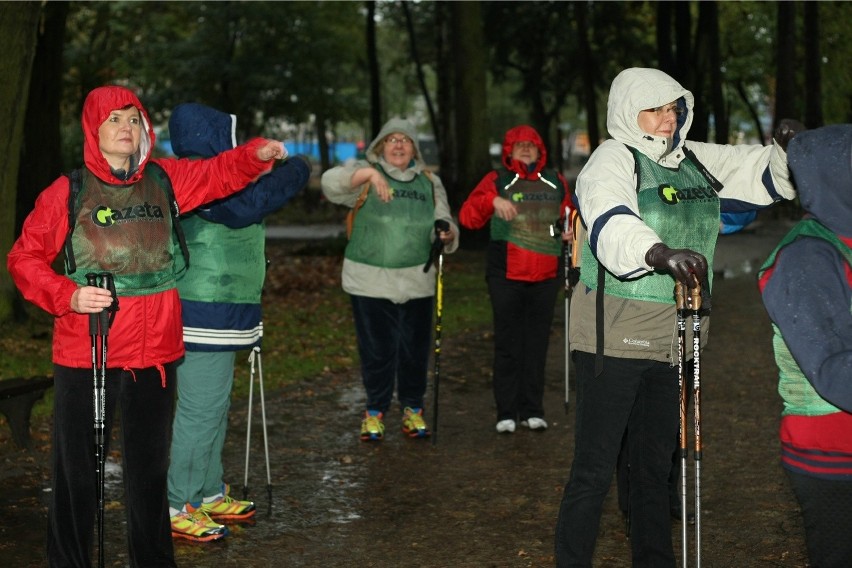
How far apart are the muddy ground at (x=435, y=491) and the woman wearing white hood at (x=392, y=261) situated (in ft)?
1.67

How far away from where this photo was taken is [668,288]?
5180 mm

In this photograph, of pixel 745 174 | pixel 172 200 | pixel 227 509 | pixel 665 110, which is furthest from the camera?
pixel 227 509

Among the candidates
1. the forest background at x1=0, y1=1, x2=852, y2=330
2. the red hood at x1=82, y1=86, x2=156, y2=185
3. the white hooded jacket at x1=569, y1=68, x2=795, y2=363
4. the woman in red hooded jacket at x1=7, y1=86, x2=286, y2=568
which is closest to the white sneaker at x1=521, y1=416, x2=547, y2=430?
the white hooded jacket at x1=569, y1=68, x2=795, y2=363

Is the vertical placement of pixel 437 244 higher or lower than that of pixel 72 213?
lower

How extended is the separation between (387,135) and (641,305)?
12.8 ft

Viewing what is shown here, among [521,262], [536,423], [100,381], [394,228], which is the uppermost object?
[394,228]

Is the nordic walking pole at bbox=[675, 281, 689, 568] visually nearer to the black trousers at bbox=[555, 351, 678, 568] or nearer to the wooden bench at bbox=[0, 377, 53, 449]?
the black trousers at bbox=[555, 351, 678, 568]

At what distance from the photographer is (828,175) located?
3.67 meters

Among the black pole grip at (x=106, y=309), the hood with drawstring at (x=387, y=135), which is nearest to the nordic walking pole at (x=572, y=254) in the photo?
Result: the hood with drawstring at (x=387, y=135)

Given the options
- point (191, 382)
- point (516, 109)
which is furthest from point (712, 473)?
point (516, 109)

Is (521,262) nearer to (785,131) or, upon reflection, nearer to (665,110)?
(665,110)

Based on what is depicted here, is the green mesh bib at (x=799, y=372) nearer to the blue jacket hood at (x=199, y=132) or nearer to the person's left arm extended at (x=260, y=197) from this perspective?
the person's left arm extended at (x=260, y=197)

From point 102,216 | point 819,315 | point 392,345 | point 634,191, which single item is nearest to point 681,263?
point 634,191

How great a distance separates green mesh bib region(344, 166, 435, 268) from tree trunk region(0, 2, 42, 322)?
197 inches
